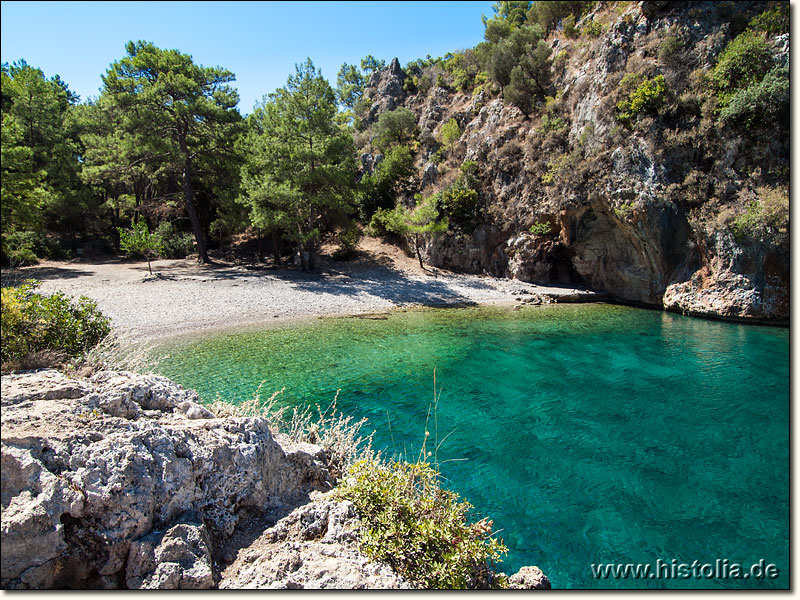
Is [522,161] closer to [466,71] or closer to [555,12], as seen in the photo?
[466,71]

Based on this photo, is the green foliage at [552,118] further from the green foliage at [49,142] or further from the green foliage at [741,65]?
the green foliage at [49,142]

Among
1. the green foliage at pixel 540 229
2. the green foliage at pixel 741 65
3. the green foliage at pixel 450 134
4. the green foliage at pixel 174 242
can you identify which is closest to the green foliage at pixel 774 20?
the green foliage at pixel 741 65

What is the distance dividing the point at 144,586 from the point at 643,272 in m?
26.3

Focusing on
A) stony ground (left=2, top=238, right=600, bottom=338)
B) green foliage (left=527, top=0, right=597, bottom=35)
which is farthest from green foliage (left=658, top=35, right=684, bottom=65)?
stony ground (left=2, top=238, right=600, bottom=338)

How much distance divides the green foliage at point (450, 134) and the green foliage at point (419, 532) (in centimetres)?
3482

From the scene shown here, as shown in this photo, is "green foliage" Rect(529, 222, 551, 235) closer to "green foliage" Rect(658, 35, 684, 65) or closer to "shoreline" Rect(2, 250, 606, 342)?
"shoreline" Rect(2, 250, 606, 342)

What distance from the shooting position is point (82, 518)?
10.9 ft

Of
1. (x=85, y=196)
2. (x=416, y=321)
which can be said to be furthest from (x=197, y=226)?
(x=416, y=321)

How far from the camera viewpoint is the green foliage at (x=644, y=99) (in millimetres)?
22188

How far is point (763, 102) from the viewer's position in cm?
1911

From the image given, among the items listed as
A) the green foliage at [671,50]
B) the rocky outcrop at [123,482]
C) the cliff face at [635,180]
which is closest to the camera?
the rocky outcrop at [123,482]

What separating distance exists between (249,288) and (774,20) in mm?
31862

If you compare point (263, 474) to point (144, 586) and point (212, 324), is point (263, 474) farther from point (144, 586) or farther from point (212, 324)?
point (212, 324)

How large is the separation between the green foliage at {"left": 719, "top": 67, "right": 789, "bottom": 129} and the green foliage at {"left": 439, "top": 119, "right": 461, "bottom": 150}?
65.0ft
